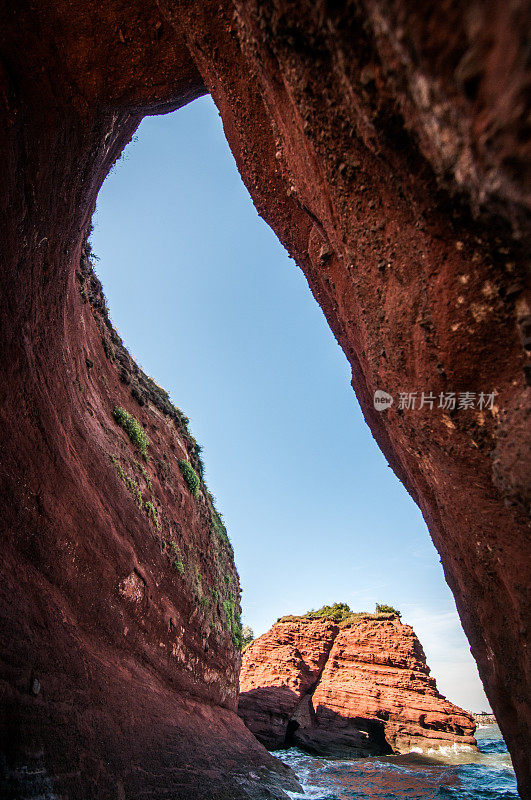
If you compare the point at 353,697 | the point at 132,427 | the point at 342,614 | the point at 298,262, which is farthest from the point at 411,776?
the point at 298,262

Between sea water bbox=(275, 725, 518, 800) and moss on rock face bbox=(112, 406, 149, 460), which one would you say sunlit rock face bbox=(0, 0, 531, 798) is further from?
sea water bbox=(275, 725, 518, 800)

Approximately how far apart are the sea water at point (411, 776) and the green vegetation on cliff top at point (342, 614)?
6436 millimetres

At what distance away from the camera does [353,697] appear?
1973cm

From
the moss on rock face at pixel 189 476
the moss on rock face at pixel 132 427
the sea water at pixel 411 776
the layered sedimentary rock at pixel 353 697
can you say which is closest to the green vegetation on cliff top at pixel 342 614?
the layered sedimentary rock at pixel 353 697

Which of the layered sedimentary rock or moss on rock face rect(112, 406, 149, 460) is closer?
moss on rock face rect(112, 406, 149, 460)

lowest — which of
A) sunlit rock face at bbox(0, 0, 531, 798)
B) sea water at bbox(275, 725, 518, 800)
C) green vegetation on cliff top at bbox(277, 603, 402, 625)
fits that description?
sea water at bbox(275, 725, 518, 800)

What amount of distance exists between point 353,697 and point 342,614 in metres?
5.90

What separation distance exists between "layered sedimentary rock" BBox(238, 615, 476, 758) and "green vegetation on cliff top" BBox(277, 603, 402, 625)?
1.38 feet

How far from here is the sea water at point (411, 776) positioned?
33.5 feet

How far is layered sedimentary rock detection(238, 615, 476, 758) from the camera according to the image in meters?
18.3

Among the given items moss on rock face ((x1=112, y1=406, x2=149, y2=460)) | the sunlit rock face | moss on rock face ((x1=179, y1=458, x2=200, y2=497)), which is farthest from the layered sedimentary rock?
moss on rock face ((x1=112, y1=406, x2=149, y2=460))

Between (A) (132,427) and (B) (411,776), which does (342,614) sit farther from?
(A) (132,427)

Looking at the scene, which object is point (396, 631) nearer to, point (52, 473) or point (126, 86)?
point (52, 473)

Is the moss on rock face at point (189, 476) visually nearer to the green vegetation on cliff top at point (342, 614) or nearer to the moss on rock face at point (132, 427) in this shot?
the moss on rock face at point (132, 427)
